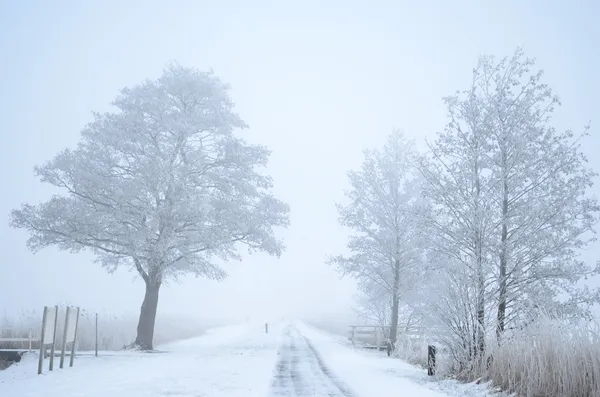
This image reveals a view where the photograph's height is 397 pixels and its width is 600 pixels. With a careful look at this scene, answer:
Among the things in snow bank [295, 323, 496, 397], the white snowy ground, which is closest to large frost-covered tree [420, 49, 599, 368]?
snow bank [295, 323, 496, 397]

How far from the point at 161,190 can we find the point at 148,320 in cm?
562

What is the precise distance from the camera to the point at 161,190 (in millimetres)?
18531

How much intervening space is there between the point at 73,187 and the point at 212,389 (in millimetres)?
12787

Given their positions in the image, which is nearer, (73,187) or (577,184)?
(577,184)

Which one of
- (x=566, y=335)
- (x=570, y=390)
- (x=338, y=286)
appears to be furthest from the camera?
(x=338, y=286)

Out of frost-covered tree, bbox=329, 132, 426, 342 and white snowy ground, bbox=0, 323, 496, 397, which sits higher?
frost-covered tree, bbox=329, 132, 426, 342

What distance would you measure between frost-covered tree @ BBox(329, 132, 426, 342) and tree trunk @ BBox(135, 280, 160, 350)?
9537 millimetres

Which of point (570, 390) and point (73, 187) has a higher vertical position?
point (73, 187)

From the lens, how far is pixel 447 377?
11.6 m

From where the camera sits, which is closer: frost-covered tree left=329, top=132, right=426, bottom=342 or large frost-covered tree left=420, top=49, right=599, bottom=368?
large frost-covered tree left=420, top=49, right=599, bottom=368

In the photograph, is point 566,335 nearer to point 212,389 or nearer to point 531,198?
point 531,198

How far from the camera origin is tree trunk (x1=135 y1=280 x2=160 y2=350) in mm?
18781

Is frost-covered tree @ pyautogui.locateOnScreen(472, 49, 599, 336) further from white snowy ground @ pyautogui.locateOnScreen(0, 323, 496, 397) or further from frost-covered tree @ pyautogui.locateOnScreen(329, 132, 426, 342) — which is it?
frost-covered tree @ pyautogui.locateOnScreen(329, 132, 426, 342)

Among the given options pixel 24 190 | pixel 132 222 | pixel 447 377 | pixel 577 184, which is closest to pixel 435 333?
pixel 447 377
